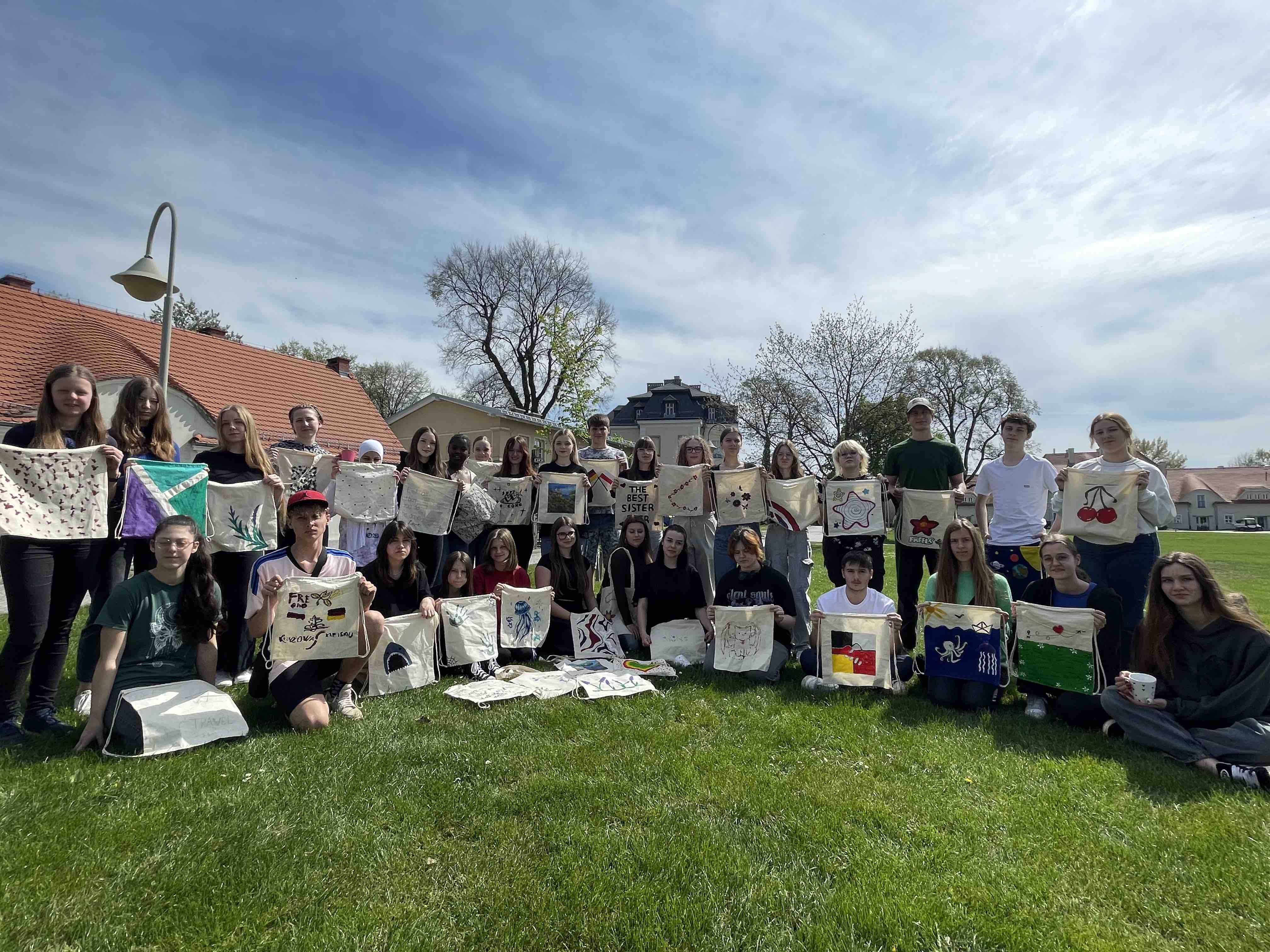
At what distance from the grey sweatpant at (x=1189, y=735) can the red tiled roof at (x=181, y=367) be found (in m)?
16.9

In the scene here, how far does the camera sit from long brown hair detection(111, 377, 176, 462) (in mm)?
5207

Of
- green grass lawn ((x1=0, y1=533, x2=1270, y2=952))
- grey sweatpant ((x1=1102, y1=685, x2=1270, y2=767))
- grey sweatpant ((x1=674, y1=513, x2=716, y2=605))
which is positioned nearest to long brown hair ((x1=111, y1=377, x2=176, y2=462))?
green grass lawn ((x1=0, y1=533, x2=1270, y2=952))

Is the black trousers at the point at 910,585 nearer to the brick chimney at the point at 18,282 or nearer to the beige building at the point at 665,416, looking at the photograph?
the brick chimney at the point at 18,282

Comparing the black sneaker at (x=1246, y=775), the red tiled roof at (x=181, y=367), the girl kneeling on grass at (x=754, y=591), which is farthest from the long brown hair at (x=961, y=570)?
the red tiled roof at (x=181, y=367)

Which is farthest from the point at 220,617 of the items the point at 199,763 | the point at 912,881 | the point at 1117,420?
the point at 1117,420

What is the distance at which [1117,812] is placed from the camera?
12.0ft

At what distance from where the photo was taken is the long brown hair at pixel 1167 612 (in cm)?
455

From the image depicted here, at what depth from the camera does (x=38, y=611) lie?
454cm

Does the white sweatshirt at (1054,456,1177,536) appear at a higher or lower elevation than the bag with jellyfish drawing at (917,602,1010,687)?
higher

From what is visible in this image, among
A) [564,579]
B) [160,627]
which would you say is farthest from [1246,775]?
[160,627]

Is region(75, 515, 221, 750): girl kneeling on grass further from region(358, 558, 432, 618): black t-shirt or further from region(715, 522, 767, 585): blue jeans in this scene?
region(715, 522, 767, 585): blue jeans

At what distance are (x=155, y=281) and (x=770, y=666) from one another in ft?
31.1

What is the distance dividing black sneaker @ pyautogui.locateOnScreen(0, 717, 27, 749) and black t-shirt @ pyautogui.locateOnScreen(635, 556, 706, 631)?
5179mm

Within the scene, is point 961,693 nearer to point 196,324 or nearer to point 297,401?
point 297,401
